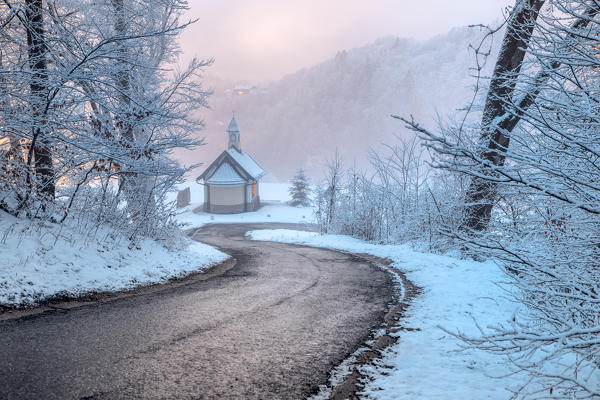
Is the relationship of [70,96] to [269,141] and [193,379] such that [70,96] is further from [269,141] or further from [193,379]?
[269,141]

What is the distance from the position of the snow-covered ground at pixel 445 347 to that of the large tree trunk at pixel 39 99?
23.7 ft

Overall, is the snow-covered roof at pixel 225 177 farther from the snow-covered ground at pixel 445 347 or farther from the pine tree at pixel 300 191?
the snow-covered ground at pixel 445 347

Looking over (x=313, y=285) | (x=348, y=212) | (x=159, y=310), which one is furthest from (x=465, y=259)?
(x=348, y=212)

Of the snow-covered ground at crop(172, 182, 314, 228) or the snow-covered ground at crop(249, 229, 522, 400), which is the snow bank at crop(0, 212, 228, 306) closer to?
the snow-covered ground at crop(249, 229, 522, 400)

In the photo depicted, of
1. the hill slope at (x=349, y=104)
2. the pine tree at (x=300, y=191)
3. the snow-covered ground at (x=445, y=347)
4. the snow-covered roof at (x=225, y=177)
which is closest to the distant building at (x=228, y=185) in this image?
the snow-covered roof at (x=225, y=177)

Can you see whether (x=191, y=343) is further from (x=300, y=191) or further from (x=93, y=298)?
(x=300, y=191)

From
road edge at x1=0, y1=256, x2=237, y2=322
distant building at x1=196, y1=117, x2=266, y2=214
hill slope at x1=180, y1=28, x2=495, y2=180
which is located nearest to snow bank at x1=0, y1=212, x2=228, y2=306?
road edge at x1=0, y1=256, x2=237, y2=322

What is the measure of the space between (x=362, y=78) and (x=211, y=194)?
115 metres

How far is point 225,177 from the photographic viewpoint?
44719mm

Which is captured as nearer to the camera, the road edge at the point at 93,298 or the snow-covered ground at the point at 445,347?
the snow-covered ground at the point at 445,347

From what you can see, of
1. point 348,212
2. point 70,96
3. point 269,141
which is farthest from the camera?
point 269,141

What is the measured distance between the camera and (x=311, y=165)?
124250mm

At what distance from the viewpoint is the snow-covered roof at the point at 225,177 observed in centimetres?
4406

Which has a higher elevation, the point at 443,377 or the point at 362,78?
the point at 362,78
